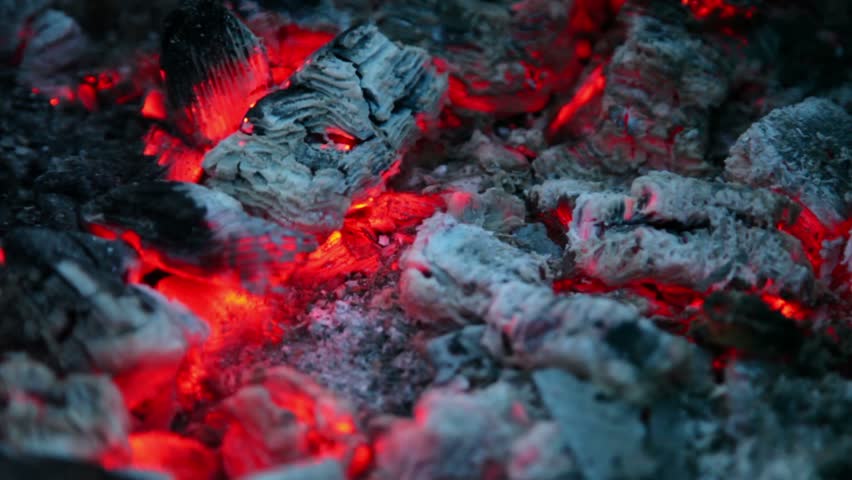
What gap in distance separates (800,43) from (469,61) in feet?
3.52

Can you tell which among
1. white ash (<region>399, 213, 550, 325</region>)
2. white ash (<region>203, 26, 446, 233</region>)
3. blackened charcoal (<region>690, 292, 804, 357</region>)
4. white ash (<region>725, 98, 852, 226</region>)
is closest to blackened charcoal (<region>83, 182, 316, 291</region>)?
white ash (<region>203, 26, 446, 233</region>)

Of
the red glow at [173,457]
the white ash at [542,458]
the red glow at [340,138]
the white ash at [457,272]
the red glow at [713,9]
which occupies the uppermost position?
the red glow at [713,9]

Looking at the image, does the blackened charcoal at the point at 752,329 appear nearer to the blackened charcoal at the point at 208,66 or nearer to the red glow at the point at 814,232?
the red glow at the point at 814,232

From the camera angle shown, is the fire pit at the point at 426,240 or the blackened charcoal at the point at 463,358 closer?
the fire pit at the point at 426,240

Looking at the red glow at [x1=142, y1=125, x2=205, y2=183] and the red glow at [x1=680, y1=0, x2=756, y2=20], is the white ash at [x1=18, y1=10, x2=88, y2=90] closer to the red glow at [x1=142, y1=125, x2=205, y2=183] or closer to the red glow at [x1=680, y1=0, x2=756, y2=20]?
the red glow at [x1=142, y1=125, x2=205, y2=183]

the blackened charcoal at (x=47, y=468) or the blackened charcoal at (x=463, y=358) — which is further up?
the blackened charcoal at (x=47, y=468)

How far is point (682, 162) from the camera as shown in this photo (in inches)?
82.8

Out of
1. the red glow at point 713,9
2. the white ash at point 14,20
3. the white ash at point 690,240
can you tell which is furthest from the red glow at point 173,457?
the red glow at point 713,9

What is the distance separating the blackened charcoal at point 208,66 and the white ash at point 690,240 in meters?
0.95

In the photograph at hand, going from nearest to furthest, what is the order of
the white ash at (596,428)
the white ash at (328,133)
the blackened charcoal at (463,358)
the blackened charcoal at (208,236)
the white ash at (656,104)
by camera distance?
1. the white ash at (596,428)
2. the blackened charcoal at (463,358)
3. the blackened charcoal at (208,236)
4. the white ash at (328,133)
5. the white ash at (656,104)

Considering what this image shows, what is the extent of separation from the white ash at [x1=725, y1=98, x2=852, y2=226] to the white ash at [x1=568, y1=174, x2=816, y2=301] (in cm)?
15

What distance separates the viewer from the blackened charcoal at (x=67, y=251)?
1.49 metres

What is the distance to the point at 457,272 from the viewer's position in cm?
159

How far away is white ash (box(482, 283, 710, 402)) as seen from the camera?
132 centimetres
